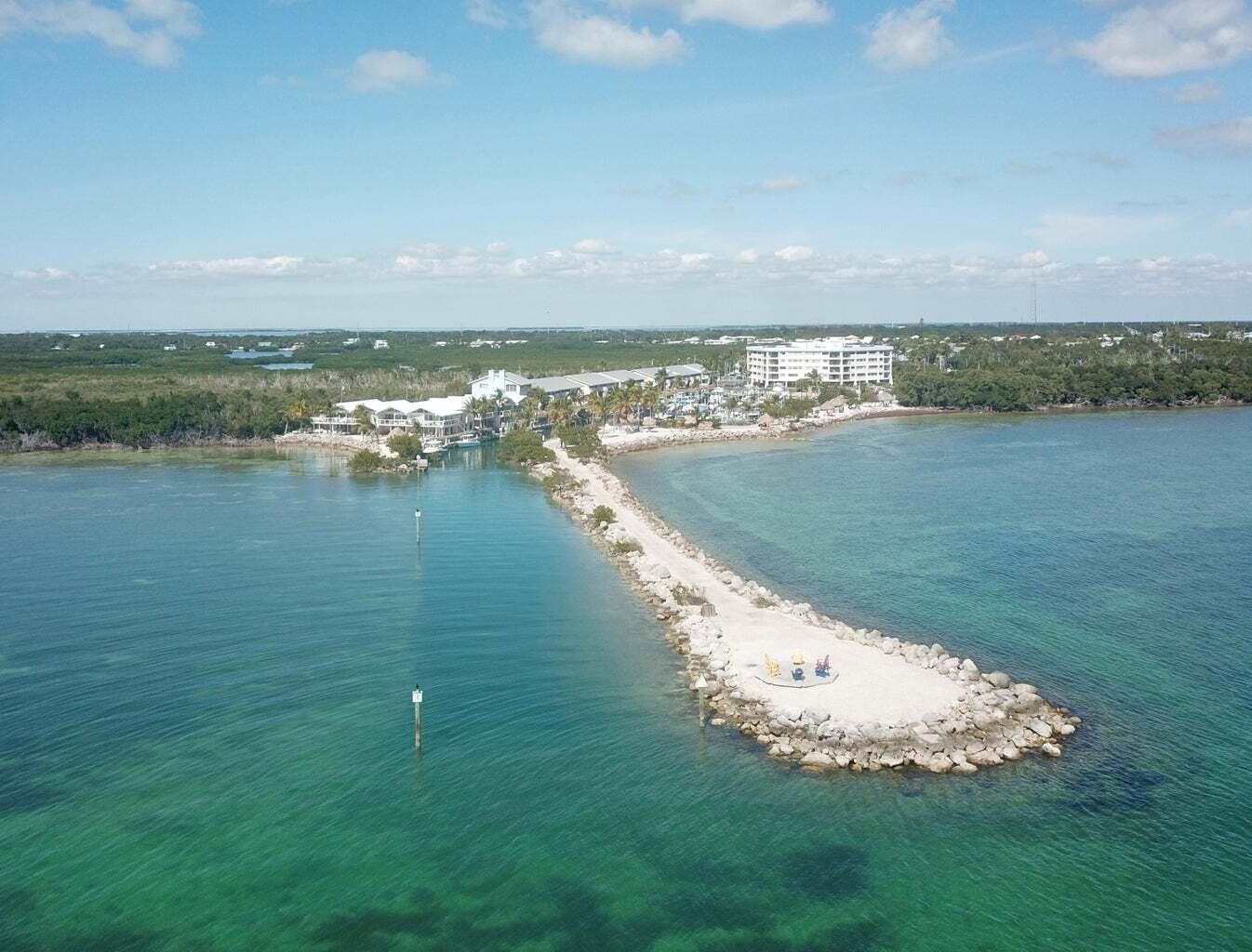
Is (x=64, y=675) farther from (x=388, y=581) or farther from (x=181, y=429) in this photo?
(x=181, y=429)

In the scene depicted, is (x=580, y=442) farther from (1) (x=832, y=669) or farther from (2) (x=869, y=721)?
(2) (x=869, y=721)

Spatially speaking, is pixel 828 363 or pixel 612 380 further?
pixel 828 363

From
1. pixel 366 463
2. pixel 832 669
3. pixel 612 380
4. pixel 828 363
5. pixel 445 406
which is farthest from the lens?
pixel 828 363

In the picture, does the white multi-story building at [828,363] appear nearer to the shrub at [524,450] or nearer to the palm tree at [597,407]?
the palm tree at [597,407]

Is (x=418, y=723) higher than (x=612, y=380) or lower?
lower

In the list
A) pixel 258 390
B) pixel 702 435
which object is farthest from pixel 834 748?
pixel 258 390

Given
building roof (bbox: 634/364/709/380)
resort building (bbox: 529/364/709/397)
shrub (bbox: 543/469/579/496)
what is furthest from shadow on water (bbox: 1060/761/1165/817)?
building roof (bbox: 634/364/709/380)

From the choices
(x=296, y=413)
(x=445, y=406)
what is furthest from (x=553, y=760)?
(x=296, y=413)
